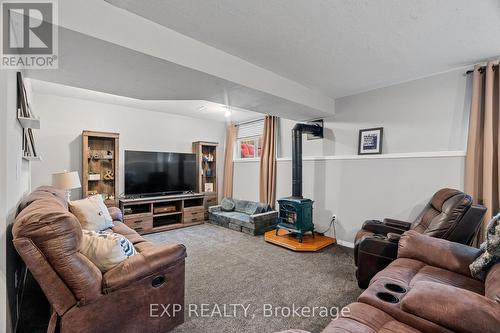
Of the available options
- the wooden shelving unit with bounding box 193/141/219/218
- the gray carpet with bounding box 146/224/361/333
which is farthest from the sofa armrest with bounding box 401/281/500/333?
the wooden shelving unit with bounding box 193/141/219/218

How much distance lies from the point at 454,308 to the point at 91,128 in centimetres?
525

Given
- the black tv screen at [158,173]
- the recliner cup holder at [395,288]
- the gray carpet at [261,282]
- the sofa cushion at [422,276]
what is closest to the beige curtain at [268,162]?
the gray carpet at [261,282]

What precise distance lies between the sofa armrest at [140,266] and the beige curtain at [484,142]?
10.3ft

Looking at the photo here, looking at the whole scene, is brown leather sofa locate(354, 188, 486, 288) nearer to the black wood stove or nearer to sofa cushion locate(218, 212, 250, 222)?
the black wood stove

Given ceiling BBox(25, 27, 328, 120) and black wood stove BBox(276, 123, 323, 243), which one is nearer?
ceiling BBox(25, 27, 328, 120)

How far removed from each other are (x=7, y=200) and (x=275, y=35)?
2290mm

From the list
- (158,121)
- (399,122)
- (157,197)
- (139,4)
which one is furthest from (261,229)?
(139,4)

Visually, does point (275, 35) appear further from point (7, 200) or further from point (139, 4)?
point (7, 200)

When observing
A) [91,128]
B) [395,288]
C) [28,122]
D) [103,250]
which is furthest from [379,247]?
[91,128]

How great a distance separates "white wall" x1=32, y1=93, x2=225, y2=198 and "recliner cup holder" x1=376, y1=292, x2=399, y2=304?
463 centimetres

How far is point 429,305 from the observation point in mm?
1133

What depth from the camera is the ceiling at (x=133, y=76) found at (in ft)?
5.93

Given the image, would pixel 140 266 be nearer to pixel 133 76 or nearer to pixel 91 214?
pixel 91 214
